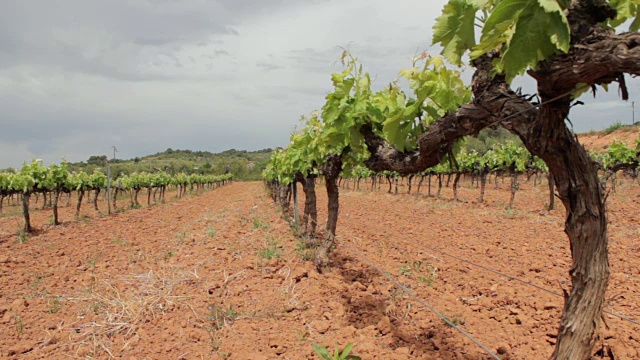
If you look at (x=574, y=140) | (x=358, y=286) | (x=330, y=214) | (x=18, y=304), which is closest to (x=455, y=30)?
(x=574, y=140)

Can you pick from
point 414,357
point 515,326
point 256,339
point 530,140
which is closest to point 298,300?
point 256,339

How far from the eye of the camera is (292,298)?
560cm

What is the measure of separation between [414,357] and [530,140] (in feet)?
7.96

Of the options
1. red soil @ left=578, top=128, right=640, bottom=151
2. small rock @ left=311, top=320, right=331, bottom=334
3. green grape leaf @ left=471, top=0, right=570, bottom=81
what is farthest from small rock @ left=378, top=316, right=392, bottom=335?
red soil @ left=578, top=128, right=640, bottom=151

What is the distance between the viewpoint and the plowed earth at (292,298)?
4215mm

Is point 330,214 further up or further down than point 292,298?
further up

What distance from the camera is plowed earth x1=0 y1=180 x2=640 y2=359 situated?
13.8 feet

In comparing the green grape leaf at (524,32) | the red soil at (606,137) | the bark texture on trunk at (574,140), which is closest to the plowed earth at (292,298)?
the bark texture on trunk at (574,140)

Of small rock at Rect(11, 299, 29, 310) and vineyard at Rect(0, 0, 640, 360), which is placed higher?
vineyard at Rect(0, 0, 640, 360)

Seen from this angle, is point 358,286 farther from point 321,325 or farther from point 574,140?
point 574,140

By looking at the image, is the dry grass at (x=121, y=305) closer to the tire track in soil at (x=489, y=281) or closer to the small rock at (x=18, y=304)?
the small rock at (x=18, y=304)

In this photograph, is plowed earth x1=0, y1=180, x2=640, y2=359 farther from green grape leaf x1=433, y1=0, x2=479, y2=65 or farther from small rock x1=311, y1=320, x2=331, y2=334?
green grape leaf x1=433, y1=0, x2=479, y2=65

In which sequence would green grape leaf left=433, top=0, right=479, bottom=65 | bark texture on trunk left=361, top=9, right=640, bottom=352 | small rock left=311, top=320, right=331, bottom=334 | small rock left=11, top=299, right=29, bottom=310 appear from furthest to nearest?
small rock left=11, top=299, right=29, bottom=310 < small rock left=311, top=320, right=331, bottom=334 < green grape leaf left=433, top=0, right=479, bottom=65 < bark texture on trunk left=361, top=9, right=640, bottom=352

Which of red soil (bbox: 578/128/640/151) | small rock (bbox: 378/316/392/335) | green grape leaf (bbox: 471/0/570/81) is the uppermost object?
red soil (bbox: 578/128/640/151)
